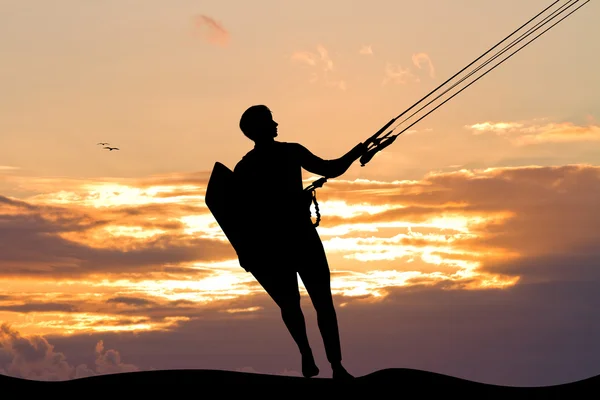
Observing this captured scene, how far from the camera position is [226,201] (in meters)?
12.7

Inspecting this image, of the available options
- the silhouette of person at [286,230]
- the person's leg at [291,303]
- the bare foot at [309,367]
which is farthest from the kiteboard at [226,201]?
the bare foot at [309,367]

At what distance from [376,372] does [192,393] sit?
2466 millimetres

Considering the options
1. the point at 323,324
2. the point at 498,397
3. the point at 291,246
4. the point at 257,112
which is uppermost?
the point at 257,112

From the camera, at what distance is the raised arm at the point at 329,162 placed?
41.2ft

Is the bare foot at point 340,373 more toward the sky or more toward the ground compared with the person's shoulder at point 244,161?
more toward the ground

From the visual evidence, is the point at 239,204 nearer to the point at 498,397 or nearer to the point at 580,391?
the point at 498,397

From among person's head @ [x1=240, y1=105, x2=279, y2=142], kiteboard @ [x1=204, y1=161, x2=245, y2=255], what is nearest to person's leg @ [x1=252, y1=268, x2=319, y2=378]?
kiteboard @ [x1=204, y1=161, x2=245, y2=255]

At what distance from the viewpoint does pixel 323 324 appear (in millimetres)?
12531

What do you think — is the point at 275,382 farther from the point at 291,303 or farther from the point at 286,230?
the point at 286,230

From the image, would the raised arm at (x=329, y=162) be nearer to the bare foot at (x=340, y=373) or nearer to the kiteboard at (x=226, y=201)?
the kiteboard at (x=226, y=201)

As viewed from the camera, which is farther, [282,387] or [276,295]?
[276,295]

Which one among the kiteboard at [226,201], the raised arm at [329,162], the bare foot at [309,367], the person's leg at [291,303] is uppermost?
the raised arm at [329,162]

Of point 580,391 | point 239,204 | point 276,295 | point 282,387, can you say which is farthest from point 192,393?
point 580,391

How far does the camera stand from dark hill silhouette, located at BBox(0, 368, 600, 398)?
11719 mm
